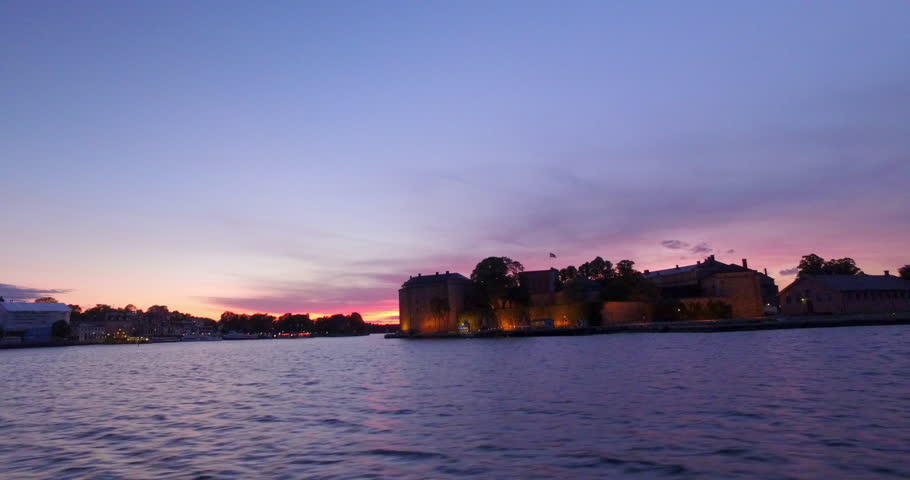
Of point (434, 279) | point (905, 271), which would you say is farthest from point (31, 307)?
point (905, 271)

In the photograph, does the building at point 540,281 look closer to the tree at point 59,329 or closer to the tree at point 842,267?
the tree at point 842,267

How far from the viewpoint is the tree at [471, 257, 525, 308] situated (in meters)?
102

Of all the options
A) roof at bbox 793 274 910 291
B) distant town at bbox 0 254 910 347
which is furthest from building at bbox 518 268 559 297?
roof at bbox 793 274 910 291

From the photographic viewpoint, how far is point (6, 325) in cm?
15000

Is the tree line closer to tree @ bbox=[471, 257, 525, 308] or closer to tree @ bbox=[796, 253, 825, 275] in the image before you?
tree @ bbox=[796, 253, 825, 275]

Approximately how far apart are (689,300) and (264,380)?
234 feet

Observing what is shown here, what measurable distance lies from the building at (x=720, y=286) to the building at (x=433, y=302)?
3201 cm

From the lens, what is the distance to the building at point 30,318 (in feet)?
493

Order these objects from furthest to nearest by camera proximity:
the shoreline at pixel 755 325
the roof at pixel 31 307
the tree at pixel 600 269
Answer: the roof at pixel 31 307
the tree at pixel 600 269
the shoreline at pixel 755 325

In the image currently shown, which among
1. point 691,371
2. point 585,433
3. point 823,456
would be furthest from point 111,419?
point 691,371

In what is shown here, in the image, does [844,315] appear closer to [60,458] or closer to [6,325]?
[60,458]

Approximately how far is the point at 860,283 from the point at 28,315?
6758 inches

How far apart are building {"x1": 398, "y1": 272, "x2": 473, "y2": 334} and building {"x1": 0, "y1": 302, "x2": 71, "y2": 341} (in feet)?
325

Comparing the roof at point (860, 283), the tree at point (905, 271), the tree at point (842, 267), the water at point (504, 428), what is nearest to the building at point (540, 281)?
the roof at point (860, 283)
